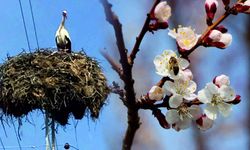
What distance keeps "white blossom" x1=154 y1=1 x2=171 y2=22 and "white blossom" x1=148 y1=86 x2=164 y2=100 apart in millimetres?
107

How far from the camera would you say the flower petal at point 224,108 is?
3.10 ft

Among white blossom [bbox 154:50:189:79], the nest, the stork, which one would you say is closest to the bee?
white blossom [bbox 154:50:189:79]

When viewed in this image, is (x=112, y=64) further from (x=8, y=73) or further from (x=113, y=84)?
(x=8, y=73)

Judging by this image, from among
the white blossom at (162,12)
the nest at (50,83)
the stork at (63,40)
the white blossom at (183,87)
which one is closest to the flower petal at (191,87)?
the white blossom at (183,87)

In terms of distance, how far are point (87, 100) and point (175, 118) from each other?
159 inches

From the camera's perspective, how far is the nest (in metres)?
4.80

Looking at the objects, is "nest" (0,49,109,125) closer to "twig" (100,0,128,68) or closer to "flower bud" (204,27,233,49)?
"flower bud" (204,27,233,49)

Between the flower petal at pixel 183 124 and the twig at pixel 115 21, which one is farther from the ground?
the twig at pixel 115 21

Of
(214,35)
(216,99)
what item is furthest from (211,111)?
(214,35)

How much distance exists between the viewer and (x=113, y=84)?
873 millimetres

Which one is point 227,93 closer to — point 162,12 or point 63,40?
point 162,12

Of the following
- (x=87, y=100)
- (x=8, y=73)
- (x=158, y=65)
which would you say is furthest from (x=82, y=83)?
(x=158, y=65)

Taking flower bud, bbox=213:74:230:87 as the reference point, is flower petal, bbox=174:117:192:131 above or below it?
below

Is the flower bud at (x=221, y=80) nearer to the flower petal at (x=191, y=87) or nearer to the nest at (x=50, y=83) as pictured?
the flower petal at (x=191, y=87)
